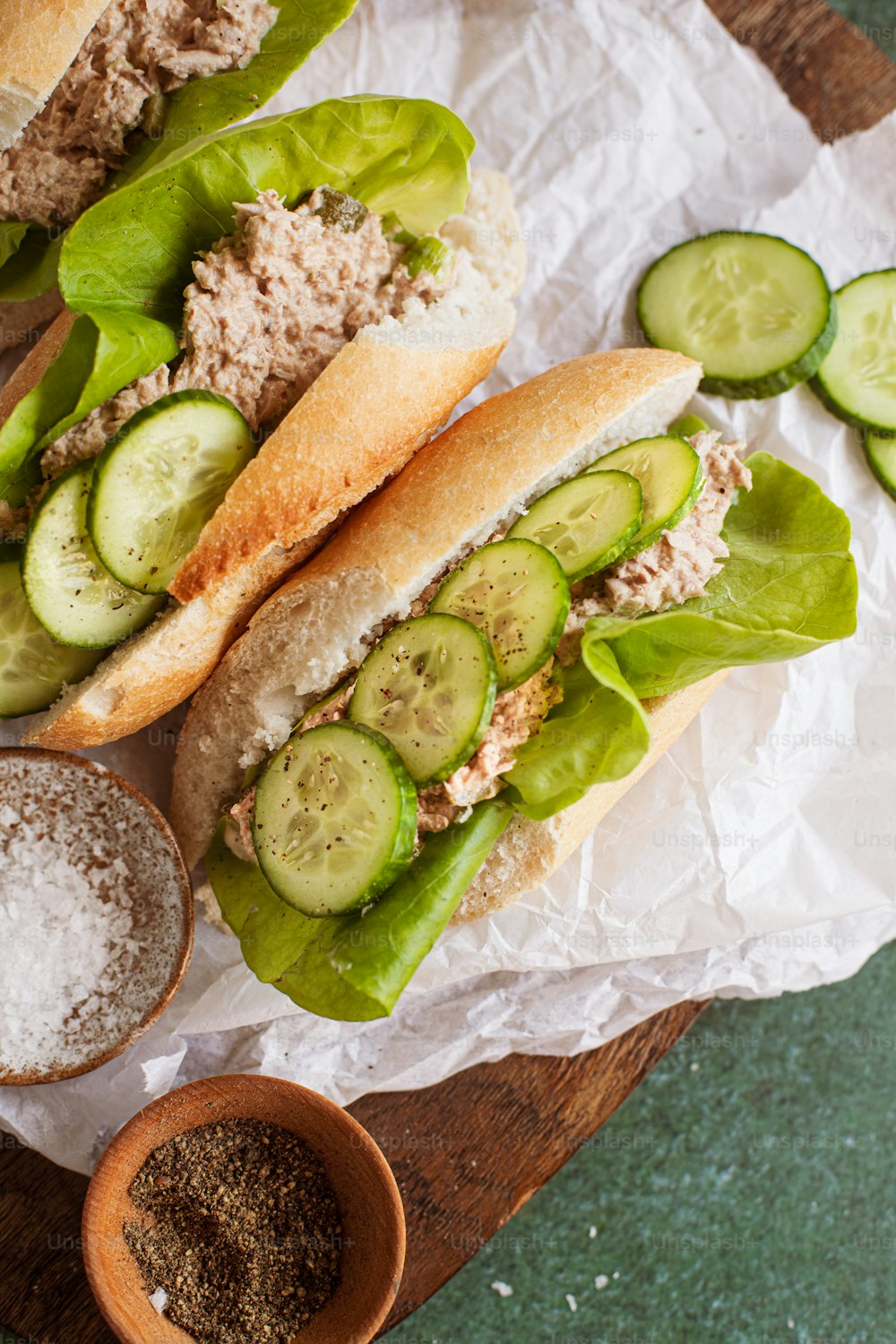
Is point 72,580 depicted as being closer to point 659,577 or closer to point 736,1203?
point 659,577

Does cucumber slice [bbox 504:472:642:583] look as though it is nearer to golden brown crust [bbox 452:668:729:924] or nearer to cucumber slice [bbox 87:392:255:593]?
golden brown crust [bbox 452:668:729:924]

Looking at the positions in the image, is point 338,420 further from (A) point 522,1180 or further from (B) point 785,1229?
(B) point 785,1229

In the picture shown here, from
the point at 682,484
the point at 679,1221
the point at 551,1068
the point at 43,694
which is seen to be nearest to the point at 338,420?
the point at 682,484

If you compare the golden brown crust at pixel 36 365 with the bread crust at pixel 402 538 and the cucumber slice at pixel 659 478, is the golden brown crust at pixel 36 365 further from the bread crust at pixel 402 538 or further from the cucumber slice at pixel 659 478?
the cucumber slice at pixel 659 478

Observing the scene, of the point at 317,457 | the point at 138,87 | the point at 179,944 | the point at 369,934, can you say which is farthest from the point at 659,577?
the point at 138,87

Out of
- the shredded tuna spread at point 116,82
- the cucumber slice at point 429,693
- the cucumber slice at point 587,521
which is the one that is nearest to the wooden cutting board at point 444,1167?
the cucumber slice at point 429,693

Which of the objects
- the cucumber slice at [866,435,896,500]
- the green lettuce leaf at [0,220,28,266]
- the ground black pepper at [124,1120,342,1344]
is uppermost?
the cucumber slice at [866,435,896,500]

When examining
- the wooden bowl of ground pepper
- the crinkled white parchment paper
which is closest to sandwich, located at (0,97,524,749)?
the crinkled white parchment paper
